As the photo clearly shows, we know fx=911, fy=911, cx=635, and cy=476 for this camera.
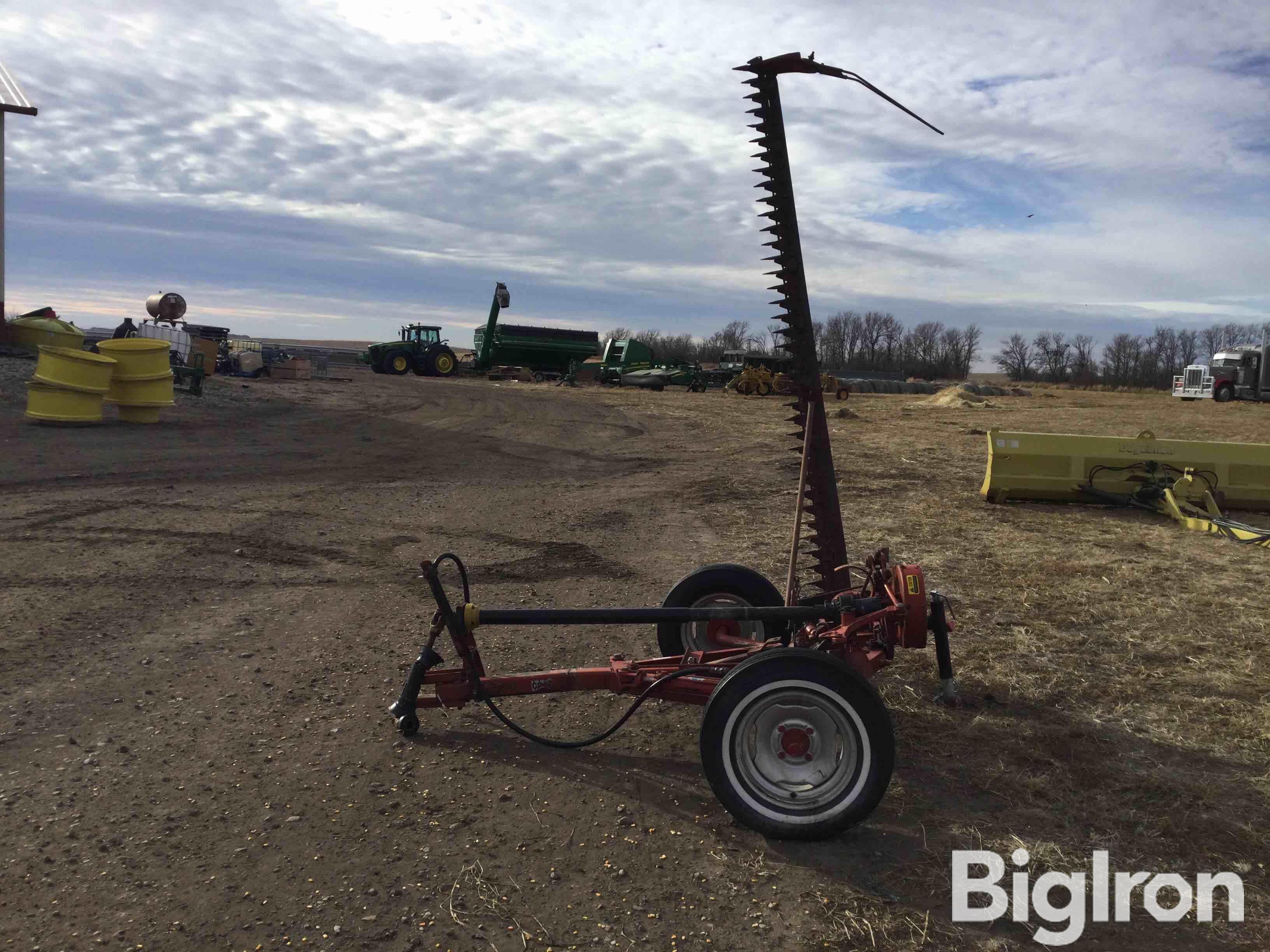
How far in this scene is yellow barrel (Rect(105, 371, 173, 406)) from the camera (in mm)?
16406

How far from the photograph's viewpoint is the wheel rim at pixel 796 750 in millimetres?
3441

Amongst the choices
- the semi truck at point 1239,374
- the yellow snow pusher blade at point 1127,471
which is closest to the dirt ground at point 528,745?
the yellow snow pusher blade at point 1127,471

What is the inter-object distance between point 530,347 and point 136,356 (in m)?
35.7

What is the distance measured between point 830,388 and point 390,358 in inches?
904

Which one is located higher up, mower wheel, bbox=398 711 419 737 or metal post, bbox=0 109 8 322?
metal post, bbox=0 109 8 322

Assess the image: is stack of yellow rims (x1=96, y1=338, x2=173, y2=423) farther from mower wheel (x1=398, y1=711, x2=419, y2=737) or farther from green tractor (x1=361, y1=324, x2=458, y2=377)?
green tractor (x1=361, y1=324, x2=458, y2=377)

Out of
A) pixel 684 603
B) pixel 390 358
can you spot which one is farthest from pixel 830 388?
pixel 684 603

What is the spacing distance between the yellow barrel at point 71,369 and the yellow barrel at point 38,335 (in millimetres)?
8906

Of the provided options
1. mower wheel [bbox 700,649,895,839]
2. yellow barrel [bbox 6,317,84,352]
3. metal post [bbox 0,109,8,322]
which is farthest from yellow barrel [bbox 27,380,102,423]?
mower wheel [bbox 700,649,895,839]

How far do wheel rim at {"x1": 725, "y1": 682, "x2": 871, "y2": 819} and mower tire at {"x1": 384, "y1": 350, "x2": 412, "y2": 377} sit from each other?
153 feet

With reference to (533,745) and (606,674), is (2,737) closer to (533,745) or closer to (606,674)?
(533,745)

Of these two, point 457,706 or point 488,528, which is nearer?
point 457,706

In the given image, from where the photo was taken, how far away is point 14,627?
18.0 ft

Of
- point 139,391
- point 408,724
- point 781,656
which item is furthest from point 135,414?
point 781,656
